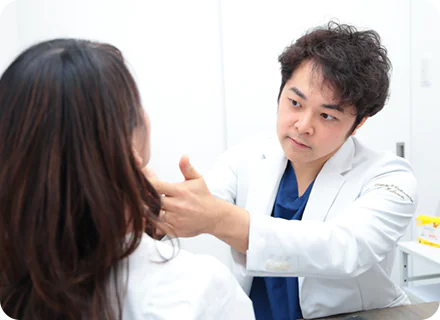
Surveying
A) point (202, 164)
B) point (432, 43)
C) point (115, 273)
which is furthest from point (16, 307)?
point (432, 43)

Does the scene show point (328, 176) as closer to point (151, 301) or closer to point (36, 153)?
point (151, 301)

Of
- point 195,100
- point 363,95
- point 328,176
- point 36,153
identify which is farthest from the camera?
point 195,100

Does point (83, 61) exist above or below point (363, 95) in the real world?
above

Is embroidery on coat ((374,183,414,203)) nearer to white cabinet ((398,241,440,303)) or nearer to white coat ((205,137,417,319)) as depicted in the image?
white coat ((205,137,417,319))

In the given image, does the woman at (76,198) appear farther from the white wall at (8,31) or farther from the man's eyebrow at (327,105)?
the white wall at (8,31)

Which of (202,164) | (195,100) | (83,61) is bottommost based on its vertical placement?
(202,164)

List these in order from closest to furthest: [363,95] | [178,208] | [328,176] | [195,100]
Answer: [178,208] < [363,95] < [328,176] < [195,100]

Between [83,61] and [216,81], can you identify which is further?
[216,81]

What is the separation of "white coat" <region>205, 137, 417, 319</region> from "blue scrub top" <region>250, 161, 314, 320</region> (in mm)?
31

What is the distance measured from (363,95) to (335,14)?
1433 millimetres

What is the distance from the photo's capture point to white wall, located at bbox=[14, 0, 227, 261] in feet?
7.42

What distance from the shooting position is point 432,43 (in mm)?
2527

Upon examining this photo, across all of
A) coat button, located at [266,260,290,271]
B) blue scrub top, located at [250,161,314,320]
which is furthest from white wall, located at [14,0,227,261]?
coat button, located at [266,260,290,271]

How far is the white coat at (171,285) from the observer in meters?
0.60
